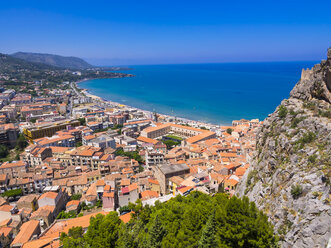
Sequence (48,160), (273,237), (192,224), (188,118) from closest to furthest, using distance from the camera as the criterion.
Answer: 1. (273,237)
2. (192,224)
3. (48,160)
4. (188,118)

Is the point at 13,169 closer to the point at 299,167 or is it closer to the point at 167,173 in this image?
the point at 167,173

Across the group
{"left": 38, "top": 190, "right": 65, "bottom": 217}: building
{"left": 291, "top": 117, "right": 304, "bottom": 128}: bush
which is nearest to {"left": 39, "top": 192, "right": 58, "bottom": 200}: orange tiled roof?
{"left": 38, "top": 190, "right": 65, "bottom": 217}: building

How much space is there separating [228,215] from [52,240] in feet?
51.2

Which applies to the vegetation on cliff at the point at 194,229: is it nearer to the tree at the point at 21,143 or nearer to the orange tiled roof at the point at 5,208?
the orange tiled roof at the point at 5,208

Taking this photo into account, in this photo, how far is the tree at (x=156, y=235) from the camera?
13461mm

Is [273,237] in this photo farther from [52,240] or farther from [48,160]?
[48,160]

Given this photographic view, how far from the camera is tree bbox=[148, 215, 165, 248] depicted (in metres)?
13.5

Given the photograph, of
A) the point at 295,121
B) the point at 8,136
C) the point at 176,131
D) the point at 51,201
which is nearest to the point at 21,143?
the point at 8,136

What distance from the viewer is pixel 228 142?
44.0 metres

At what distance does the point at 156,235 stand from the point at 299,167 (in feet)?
33.6

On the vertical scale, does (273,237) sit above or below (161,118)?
above

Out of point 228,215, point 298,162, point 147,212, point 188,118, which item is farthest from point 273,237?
point 188,118

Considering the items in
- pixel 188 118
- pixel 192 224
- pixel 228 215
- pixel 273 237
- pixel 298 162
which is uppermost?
pixel 298 162

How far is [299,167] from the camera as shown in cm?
1425
